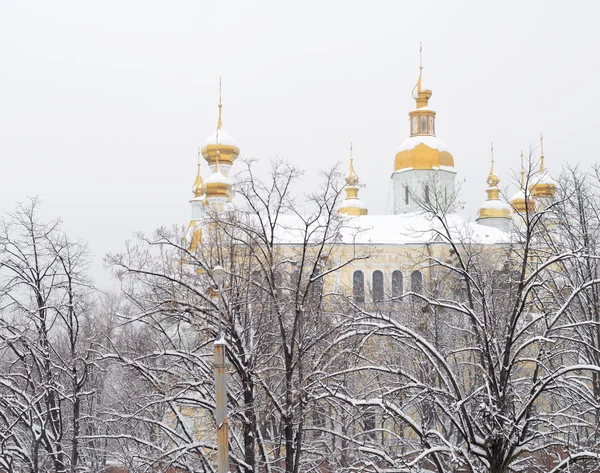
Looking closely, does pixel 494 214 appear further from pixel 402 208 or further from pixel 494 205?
pixel 402 208

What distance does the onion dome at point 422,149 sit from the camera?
165ft

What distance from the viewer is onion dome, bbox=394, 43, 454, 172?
165ft

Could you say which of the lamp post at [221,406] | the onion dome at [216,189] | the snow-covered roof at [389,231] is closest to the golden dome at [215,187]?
the onion dome at [216,189]

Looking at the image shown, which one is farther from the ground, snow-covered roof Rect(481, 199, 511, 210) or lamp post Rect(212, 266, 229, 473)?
snow-covered roof Rect(481, 199, 511, 210)

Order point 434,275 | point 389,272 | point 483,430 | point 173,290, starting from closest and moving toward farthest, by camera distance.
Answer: point 483,430
point 173,290
point 434,275
point 389,272

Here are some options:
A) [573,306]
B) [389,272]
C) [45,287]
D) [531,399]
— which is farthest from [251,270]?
[389,272]

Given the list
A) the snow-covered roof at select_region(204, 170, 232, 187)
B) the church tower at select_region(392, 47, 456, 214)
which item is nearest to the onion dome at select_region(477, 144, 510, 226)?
the church tower at select_region(392, 47, 456, 214)

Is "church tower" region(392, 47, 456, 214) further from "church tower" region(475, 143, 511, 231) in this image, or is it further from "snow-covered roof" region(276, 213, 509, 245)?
"church tower" region(475, 143, 511, 231)

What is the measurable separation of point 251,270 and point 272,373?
2314mm

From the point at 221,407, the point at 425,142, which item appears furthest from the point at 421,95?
the point at 221,407

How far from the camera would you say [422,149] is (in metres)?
50.7

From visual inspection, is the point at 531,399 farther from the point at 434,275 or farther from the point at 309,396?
the point at 434,275

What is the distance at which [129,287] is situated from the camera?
18.4m

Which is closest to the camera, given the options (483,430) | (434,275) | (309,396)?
(483,430)
